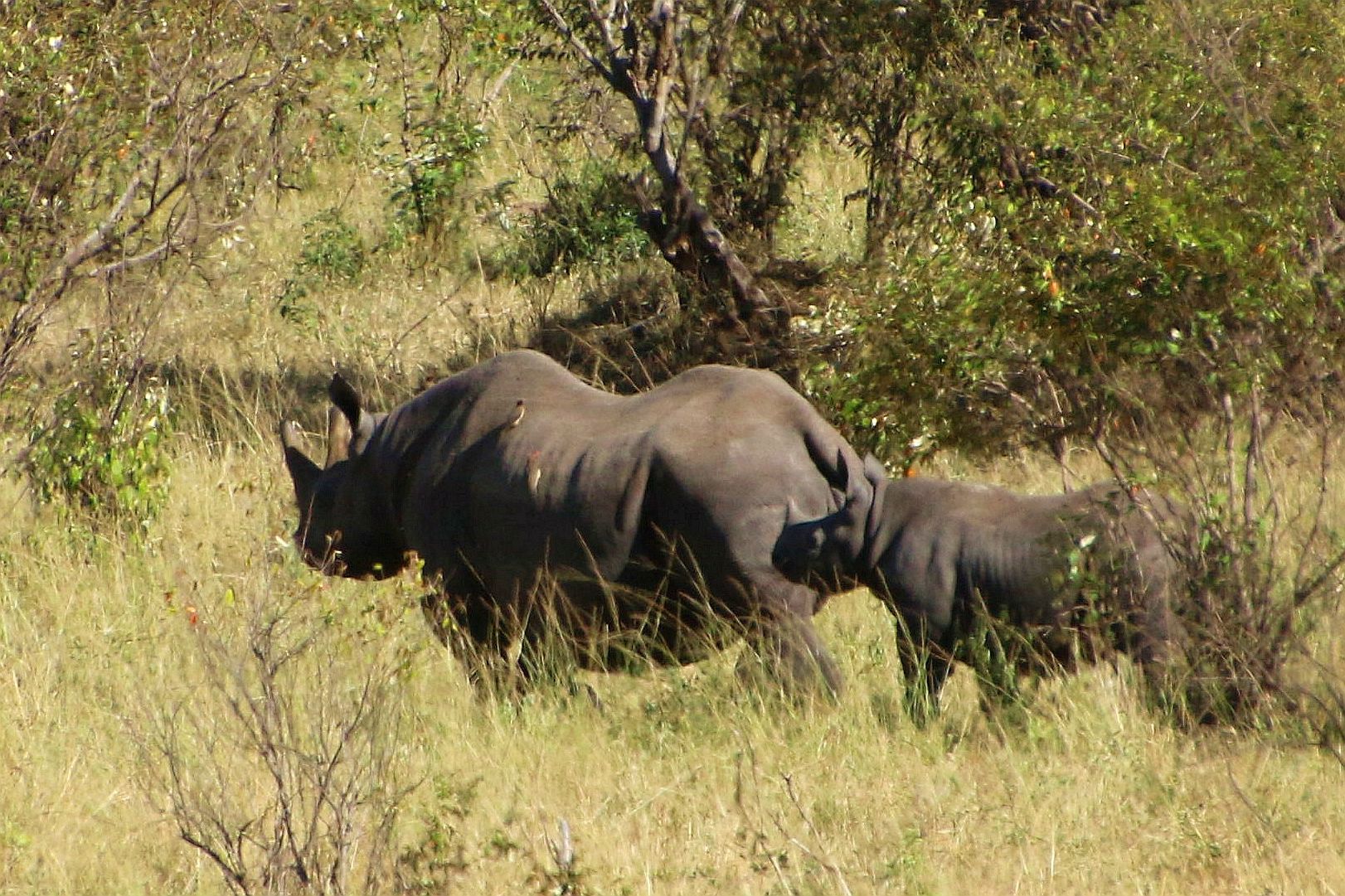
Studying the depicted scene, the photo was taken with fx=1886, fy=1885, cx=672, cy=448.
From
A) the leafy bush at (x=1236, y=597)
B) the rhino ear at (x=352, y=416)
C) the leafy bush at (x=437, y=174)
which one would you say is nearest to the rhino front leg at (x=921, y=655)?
the leafy bush at (x=1236, y=597)

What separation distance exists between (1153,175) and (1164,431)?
3.21ft

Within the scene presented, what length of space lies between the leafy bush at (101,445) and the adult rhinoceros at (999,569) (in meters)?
4.60

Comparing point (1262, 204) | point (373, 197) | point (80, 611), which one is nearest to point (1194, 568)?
point (1262, 204)

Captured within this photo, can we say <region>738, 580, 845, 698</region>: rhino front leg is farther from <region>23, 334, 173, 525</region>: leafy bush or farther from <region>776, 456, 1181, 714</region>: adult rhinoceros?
<region>23, 334, 173, 525</region>: leafy bush

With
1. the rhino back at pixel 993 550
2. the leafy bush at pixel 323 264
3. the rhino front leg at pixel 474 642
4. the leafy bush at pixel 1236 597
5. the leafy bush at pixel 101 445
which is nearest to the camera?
the leafy bush at pixel 1236 597

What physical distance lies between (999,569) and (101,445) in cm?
533

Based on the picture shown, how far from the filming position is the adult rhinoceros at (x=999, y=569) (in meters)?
6.52

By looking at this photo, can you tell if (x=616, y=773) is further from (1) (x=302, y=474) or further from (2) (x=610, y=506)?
(1) (x=302, y=474)

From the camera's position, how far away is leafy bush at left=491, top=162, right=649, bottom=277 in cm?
1384

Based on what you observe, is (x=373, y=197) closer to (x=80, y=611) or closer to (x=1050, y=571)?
(x=80, y=611)

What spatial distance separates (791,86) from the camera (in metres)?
11.5

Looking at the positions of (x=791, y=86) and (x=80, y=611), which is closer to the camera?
(x=80, y=611)

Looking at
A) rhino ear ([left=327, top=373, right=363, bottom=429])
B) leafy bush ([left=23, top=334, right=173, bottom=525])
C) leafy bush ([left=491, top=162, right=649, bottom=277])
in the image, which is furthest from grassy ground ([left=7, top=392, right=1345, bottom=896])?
leafy bush ([left=491, top=162, right=649, bottom=277])

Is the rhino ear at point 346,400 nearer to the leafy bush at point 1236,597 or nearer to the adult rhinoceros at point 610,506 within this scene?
the adult rhinoceros at point 610,506
